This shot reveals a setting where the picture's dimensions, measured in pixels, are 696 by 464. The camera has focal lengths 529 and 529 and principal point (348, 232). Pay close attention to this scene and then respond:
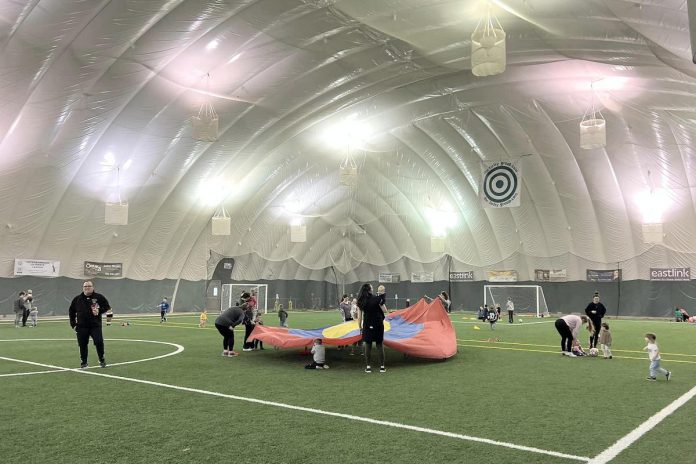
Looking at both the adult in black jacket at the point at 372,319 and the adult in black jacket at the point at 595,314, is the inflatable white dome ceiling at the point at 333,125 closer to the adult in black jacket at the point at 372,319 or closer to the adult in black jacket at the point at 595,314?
the adult in black jacket at the point at 595,314

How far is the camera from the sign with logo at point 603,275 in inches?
1666

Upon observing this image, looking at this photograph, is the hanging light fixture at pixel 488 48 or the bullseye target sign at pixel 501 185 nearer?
the hanging light fixture at pixel 488 48

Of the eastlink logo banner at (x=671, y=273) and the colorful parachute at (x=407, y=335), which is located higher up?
the eastlink logo banner at (x=671, y=273)

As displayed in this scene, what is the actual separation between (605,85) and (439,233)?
21.2 meters

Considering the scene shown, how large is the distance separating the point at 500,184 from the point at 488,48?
1738 cm

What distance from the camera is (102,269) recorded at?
3928 cm

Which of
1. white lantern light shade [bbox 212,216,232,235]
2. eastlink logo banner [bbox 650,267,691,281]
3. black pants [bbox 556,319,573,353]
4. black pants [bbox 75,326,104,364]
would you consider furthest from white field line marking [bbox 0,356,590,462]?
eastlink logo banner [bbox 650,267,691,281]

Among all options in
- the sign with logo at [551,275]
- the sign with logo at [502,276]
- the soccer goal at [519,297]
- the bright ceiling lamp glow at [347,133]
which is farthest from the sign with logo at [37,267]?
the sign with logo at [551,275]

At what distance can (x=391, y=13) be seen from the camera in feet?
57.0

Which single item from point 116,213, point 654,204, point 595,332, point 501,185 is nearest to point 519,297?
point 654,204

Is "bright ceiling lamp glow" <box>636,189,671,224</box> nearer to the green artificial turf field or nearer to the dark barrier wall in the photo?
the dark barrier wall

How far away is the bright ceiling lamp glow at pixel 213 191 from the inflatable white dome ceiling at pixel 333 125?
0.12 m

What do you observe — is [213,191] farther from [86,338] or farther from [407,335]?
[86,338]

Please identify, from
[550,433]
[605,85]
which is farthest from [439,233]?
[550,433]
